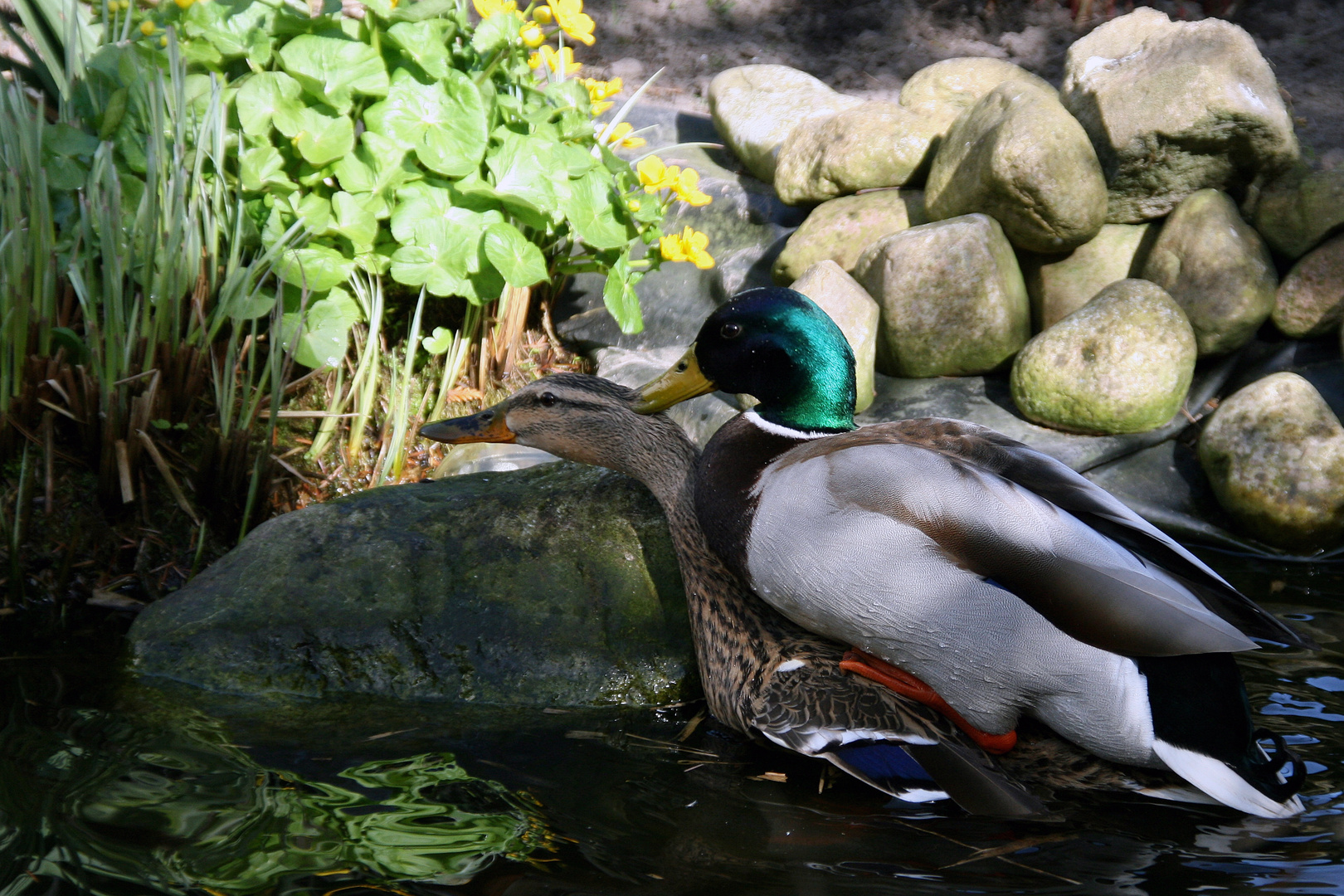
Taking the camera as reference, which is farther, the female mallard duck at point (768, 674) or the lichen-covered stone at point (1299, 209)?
the lichen-covered stone at point (1299, 209)

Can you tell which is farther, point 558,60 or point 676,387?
point 558,60

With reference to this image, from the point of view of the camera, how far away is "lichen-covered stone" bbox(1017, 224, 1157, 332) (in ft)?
14.7

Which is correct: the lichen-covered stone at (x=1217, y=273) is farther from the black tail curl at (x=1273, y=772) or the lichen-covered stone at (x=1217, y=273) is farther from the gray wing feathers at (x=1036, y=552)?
the gray wing feathers at (x=1036, y=552)

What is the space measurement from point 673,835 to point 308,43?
282 cm

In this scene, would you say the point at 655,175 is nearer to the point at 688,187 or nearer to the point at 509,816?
the point at 688,187

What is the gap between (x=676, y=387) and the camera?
266 centimetres

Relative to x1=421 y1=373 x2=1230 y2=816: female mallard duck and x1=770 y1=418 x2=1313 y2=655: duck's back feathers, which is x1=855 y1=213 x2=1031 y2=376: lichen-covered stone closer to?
x1=421 y1=373 x2=1230 y2=816: female mallard duck

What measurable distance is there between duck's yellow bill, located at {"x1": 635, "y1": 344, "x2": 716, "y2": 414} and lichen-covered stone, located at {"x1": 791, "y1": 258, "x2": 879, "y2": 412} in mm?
1788

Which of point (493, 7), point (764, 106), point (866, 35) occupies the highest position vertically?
point (866, 35)

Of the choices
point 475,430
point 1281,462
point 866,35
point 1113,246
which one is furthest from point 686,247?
point 866,35

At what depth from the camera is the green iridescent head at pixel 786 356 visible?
242 cm

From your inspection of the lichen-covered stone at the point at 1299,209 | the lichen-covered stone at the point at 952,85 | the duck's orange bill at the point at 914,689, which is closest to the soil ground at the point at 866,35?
the lichen-covered stone at the point at 952,85

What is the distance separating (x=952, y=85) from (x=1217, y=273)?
1.76m

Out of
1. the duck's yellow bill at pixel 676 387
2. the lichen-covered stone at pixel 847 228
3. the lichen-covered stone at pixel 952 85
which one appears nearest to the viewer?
the duck's yellow bill at pixel 676 387
